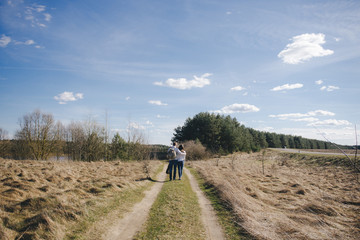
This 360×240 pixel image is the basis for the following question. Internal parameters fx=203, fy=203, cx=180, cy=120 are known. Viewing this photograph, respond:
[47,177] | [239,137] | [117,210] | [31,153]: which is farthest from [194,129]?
[117,210]

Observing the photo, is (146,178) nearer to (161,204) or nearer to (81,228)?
(161,204)

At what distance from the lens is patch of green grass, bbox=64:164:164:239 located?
222 inches

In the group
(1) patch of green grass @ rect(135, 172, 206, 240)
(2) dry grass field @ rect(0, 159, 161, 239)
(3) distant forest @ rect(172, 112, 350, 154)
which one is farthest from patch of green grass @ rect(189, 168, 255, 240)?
(3) distant forest @ rect(172, 112, 350, 154)

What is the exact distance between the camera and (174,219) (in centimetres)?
664

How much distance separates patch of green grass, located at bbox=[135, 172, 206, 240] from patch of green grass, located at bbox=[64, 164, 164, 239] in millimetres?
1050

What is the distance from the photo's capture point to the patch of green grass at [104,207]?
222 inches

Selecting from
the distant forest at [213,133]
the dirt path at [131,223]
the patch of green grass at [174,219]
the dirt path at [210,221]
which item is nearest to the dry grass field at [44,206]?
the dirt path at [131,223]

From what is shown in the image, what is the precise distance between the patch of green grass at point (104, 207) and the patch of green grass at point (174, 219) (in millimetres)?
1050

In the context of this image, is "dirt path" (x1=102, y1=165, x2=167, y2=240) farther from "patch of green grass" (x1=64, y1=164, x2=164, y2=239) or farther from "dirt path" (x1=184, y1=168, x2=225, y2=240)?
"dirt path" (x1=184, y1=168, x2=225, y2=240)

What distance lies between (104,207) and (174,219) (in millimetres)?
2686

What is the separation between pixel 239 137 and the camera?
4850cm

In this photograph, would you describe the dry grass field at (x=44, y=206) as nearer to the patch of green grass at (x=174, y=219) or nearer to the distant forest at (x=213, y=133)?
the patch of green grass at (x=174, y=219)

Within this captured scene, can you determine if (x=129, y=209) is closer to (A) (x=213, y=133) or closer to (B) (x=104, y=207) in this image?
(B) (x=104, y=207)

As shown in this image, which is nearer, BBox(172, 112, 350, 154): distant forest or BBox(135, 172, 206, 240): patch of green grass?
BBox(135, 172, 206, 240): patch of green grass
